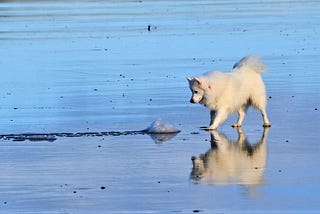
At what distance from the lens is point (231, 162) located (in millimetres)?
12398

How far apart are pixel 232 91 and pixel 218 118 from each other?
51cm

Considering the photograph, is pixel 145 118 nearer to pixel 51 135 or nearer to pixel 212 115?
pixel 212 115

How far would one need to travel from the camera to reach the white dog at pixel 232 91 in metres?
15.4

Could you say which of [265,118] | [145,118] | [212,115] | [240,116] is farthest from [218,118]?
[145,118]

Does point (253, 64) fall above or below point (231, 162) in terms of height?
above

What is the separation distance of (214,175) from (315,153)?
164 centimetres

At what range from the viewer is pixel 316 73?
20719mm

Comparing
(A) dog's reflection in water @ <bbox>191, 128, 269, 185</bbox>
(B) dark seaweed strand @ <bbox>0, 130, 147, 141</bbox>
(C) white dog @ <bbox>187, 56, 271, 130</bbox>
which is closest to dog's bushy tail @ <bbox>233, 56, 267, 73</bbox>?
(C) white dog @ <bbox>187, 56, 271, 130</bbox>

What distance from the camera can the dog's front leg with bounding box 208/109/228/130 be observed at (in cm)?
1514

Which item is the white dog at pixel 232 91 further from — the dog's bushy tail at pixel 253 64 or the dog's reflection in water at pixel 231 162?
the dog's reflection in water at pixel 231 162

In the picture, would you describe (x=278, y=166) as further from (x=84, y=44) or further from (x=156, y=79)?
(x=84, y=44)

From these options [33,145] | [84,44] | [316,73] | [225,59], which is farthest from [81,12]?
[33,145]

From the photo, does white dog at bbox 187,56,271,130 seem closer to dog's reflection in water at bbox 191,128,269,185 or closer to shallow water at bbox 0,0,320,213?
shallow water at bbox 0,0,320,213

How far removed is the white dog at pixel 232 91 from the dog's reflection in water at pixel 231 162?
3.16 feet
